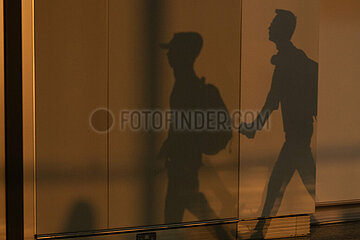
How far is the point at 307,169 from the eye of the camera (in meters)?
4.54

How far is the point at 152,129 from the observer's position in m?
3.93

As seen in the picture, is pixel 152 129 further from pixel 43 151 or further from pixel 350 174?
pixel 350 174

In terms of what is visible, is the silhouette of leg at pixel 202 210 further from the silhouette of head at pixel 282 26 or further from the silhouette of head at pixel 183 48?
the silhouette of head at pixel 282 26

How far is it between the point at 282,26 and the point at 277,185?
161 cm

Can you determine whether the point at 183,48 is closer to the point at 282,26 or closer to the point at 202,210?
the point at 282,26

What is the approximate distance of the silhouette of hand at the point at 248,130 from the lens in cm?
426

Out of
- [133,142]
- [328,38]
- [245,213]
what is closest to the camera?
[133,142]

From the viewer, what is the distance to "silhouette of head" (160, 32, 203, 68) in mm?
3957

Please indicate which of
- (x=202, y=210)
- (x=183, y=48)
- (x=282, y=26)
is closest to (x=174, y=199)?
(x=202, y=210)

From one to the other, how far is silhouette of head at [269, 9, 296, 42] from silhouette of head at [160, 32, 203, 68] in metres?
0.80

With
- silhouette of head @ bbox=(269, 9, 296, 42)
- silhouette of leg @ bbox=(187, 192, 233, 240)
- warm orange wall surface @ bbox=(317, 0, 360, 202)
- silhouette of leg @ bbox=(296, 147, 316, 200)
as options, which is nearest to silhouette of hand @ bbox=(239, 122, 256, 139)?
silhouette of leg @ bbox=(296, 147, 316, 200)

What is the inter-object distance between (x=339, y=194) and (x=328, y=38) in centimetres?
192

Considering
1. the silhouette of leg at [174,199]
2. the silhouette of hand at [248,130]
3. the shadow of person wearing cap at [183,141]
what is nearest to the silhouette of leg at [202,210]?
the shadow of person wearing cap at [183,141]

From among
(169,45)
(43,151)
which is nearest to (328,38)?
(169,45)
